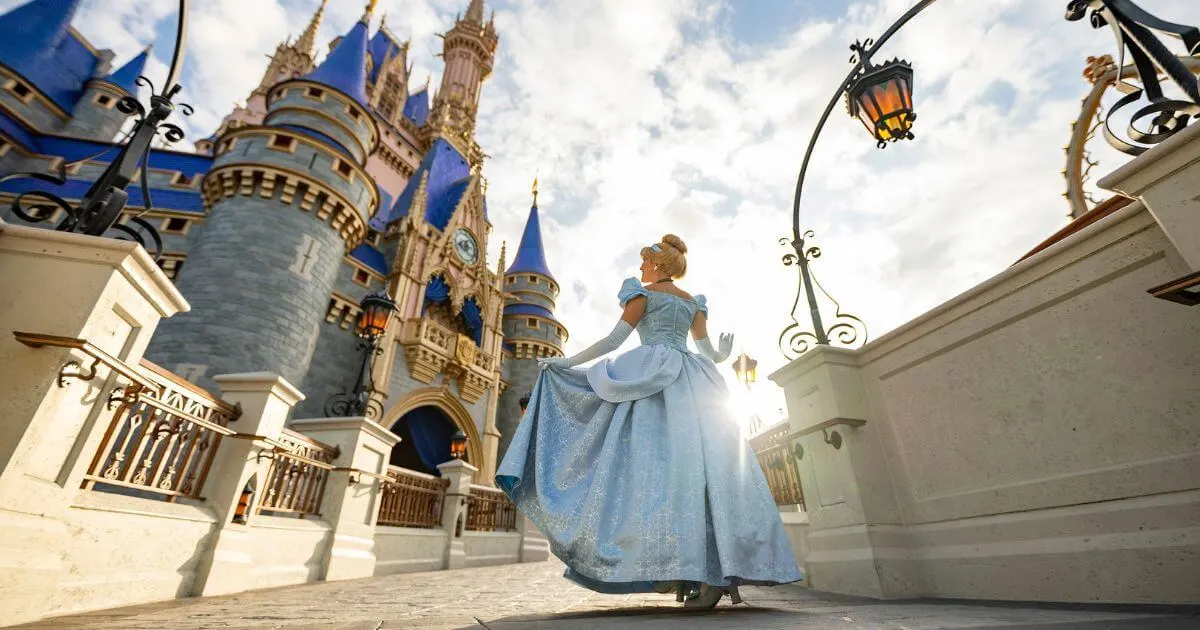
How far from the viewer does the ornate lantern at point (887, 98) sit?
3.88 m

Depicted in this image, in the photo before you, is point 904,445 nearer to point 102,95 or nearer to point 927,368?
point 927,368

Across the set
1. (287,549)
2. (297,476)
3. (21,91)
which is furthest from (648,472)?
Answer: (21,91)

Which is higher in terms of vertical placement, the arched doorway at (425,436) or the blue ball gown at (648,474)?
the arched doorway at (425,436)

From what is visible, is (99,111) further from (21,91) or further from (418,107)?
(418,107)

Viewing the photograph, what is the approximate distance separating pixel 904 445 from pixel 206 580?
5.18m

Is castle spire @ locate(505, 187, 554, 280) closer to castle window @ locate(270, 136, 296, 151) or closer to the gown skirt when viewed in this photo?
castle window @ locate(270, 136, 296, 151)

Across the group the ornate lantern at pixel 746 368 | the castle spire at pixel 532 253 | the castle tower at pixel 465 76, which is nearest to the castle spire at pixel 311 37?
the castle tower at pixel 465 76

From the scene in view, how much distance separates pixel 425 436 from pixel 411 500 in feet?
33.9

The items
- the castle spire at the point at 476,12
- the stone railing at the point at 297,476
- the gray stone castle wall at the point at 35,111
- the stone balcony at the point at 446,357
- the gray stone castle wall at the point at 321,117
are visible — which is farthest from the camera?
the castle spire at the point at 476,12

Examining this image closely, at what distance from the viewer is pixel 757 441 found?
531cm

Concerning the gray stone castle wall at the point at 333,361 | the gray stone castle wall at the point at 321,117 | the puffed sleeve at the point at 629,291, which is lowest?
the puffed sleeve at the point at 629,291

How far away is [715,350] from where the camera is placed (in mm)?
3643

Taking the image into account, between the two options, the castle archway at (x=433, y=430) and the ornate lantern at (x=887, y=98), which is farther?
the castle archway at (x=433, y=430)

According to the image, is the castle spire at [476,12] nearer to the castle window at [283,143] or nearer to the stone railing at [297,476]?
the castle window at [283,143]
